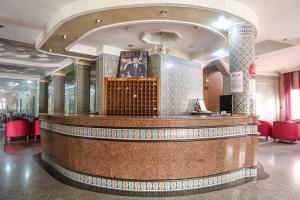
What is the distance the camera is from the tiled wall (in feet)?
22.1

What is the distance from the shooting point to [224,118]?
362cm

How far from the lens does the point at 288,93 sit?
1192 centimetres

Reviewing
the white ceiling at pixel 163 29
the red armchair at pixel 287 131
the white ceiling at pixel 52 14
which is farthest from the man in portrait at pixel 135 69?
the red armchair at pixel 287 131

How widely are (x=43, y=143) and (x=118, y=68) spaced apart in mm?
3151

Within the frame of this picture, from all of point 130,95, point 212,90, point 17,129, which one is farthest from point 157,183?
point 212,90

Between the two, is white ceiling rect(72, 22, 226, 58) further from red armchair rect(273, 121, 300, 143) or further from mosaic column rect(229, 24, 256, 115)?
red armchair rect(273, 121, 300, 143)

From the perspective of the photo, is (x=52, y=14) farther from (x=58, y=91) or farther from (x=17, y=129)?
(x=58, y=91)

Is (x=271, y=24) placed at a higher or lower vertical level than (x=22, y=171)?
higher

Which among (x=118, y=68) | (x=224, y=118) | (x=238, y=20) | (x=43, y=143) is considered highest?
(x=238, y=20)

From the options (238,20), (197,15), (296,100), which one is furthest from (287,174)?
(296,100)

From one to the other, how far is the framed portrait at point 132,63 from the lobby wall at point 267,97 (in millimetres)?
8521

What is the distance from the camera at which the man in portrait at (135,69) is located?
6.85 m

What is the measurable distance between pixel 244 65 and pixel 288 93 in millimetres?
9311

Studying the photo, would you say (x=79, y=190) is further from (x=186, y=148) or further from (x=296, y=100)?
(x=296, y=100)
